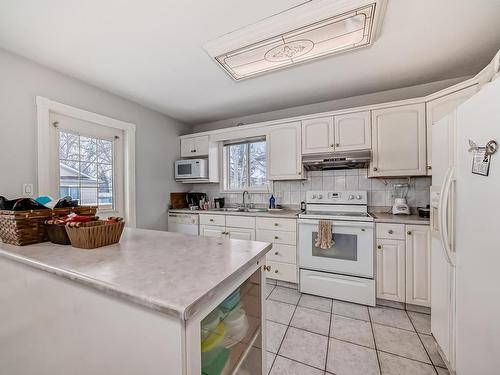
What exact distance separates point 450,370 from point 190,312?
174 cm

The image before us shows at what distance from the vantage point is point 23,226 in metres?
1.07

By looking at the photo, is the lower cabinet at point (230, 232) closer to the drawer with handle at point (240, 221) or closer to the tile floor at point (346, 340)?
the drawer with handle at point (240, 221)

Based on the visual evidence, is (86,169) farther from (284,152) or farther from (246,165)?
(284,152)

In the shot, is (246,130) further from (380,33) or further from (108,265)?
(108,265)

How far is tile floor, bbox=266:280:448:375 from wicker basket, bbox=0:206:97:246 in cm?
161

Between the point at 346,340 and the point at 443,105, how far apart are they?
7.49 feet

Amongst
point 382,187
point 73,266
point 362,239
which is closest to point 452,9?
point 382,187

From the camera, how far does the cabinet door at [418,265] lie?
190 cm

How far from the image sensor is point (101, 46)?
1.72m

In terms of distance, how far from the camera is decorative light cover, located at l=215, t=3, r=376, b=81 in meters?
1.43

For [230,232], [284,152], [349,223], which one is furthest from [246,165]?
[349,223]

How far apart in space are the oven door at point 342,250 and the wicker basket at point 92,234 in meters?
1.87

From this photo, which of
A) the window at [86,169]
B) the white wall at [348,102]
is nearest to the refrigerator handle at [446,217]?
the white wall at [348,102]

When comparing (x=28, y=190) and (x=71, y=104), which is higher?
(x=71, y=104)
